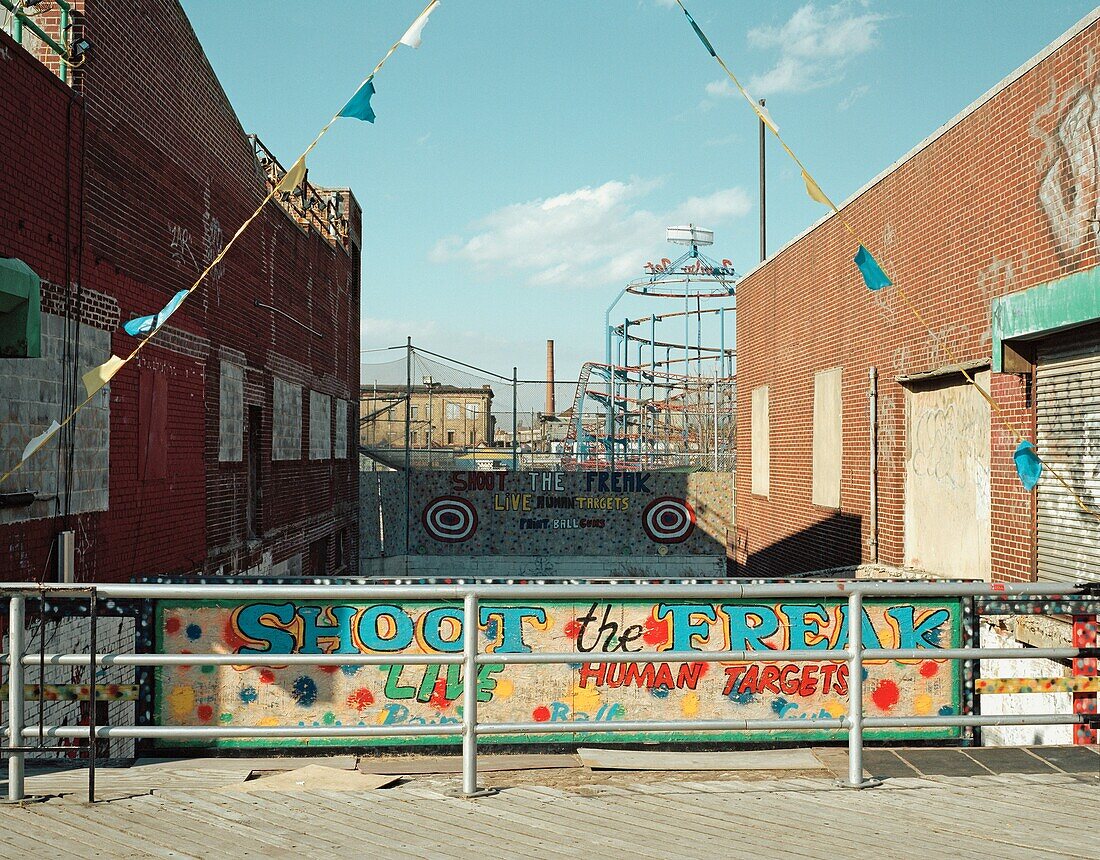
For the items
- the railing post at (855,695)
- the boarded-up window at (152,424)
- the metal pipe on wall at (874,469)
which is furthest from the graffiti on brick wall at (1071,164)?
the boarded-up window at (152,424)

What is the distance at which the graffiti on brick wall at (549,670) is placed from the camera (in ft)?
20.2

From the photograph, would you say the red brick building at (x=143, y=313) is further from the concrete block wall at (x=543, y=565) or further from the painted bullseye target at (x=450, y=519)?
the painted bullseye target at (x=450, y=519)

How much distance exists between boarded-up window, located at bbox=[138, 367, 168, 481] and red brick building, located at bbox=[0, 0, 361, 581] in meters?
0.03

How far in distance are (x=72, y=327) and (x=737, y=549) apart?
2022 centimetres

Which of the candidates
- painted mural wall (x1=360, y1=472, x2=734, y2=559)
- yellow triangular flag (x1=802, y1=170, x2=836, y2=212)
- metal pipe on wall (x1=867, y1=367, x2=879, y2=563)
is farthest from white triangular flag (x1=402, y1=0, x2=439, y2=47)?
painted mural wall (x1=360, y1=472, x2=734, y2=559)

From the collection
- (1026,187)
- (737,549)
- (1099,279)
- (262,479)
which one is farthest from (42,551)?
(737,549)

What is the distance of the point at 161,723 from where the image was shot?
606cm

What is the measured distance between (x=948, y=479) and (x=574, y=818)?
980 cm

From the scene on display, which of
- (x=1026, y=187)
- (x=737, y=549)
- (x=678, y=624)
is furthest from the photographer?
(x=737, y=549)

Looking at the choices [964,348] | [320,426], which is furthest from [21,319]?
[320,426]

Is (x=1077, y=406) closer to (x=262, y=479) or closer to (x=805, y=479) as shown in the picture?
(x=805, y=479)

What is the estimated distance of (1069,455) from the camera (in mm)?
10383

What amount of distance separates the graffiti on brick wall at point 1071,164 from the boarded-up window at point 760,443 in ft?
38.8

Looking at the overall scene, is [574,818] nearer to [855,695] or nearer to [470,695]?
[470,695]
